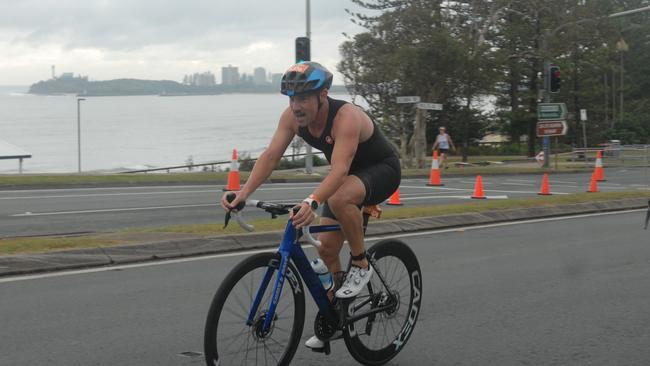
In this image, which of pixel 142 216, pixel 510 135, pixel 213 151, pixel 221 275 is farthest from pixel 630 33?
pixel 221 275

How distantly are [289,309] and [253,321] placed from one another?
0.27 m

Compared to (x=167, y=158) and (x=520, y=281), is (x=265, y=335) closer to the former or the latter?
(x=520, y=281)

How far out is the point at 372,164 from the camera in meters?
5.06

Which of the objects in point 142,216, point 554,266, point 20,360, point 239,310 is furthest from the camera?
point 142,216

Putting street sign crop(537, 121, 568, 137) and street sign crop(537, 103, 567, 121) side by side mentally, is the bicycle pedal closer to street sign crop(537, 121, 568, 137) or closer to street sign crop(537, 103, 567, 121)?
street sign crop(537, 121, 568, 137)

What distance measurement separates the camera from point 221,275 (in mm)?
8094

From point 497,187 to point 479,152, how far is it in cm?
3398

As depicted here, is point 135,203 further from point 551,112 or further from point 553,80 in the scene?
point 553,80

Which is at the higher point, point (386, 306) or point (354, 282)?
point (354, 282)

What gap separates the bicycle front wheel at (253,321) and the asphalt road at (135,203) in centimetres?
814

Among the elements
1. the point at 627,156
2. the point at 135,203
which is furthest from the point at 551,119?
the point at 135,203

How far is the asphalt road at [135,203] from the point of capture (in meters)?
13.2

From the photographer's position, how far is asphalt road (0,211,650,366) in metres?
5.45

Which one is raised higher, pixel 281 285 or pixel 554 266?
pixel 281 285
